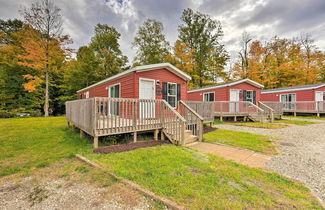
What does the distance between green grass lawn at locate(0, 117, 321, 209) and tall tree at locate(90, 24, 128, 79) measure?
18964 millimetres

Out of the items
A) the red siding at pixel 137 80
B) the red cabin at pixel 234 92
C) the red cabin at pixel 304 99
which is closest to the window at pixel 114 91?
the red siding at pixel 137 80

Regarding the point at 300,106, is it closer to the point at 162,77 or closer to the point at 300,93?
the point at 300,93

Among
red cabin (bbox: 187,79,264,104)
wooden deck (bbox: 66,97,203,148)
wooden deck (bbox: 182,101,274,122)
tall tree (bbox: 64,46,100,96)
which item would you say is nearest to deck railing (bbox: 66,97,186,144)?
wooden deck (bbox: 66,97,203,148)

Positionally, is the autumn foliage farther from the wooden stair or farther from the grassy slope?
the grassy slope

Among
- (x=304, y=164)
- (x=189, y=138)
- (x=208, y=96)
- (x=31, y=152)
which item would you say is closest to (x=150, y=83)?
(x=189, y=138)

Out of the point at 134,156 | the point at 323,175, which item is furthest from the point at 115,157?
the point at 323,175

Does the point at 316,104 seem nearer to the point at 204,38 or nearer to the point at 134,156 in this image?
the point at 204,38

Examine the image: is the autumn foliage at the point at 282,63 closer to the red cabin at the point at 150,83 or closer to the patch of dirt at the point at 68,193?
the red cabin at the point at 150,83

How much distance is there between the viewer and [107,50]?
22.0 metres

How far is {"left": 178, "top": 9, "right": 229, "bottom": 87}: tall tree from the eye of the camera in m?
22.2

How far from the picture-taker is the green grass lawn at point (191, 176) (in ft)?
7.05

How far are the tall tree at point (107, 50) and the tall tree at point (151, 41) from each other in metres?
3.43

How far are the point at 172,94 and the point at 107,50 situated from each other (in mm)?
17822

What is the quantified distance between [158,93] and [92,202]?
637 centimetres
